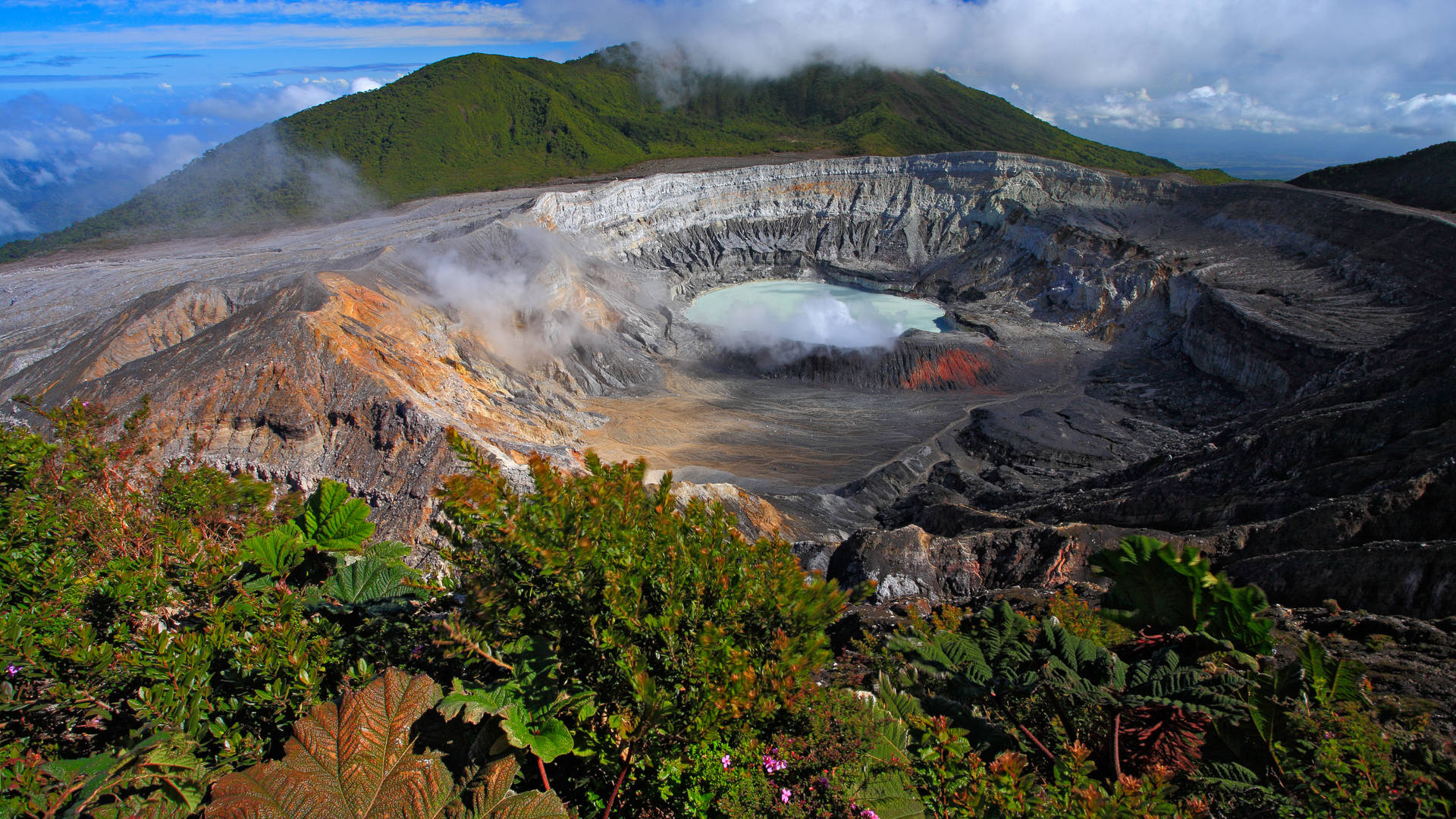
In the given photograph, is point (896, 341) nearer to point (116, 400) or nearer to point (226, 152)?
point (116, 400)

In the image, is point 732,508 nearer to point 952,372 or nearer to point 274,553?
point 274,553

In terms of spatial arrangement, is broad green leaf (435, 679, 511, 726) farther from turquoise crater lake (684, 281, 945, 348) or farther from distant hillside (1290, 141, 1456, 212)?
distant hillside (1290, 141, 1456, 212)

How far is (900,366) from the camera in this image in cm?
4434

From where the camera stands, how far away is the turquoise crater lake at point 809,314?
4944 centimetres

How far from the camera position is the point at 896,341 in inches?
1827

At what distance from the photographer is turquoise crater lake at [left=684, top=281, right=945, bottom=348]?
49.4m

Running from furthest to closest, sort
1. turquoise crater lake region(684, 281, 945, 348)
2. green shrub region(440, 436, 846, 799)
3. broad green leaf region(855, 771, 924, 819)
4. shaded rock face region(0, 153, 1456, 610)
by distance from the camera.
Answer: turquoise crater lake region(684, 281, 945, 348)
shaded rock face region(0, 153, 1456, 610)
green shrub region(440, 436, 846, 799)
broad green leaf region(855, 771, 924, 819)

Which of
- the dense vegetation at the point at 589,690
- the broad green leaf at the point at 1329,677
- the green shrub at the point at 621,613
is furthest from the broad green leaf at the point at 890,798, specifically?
the broad green leaf at the point at 1329,677

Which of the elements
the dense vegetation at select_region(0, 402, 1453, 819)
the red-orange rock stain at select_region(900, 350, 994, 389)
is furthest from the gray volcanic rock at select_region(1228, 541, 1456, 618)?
the red-orange rock stain at select_region(900, 350, 994, 389)

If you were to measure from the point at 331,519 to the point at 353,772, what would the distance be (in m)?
2.91

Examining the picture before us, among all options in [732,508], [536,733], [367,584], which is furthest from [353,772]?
[732,508]

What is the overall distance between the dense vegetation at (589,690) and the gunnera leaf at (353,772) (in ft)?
0.04

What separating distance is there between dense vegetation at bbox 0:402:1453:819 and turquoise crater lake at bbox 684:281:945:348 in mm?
41575

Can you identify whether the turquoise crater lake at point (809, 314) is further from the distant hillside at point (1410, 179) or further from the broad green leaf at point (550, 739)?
the broad green leaf at point (550, 739)
